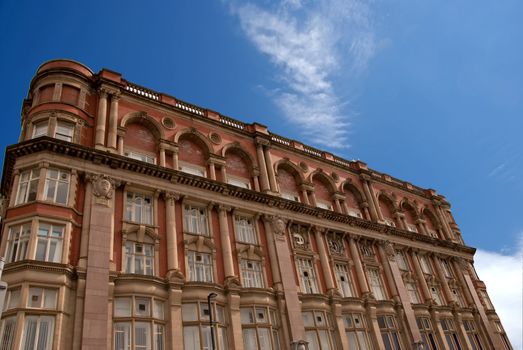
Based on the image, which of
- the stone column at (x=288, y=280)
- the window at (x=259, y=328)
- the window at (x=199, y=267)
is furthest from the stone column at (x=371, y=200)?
the window at (x=199, y=267)

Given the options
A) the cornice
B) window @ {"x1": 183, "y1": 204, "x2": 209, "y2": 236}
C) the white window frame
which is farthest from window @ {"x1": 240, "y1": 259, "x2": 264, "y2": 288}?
the white window frame

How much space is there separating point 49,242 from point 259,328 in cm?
1383

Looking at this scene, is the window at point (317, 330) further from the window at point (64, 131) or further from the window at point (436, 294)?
the window at point (64, 131)

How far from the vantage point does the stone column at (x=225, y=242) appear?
28.0 metres

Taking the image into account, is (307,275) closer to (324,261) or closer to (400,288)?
(324,261)

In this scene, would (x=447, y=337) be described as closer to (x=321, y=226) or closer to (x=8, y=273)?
(x=321, y=226)

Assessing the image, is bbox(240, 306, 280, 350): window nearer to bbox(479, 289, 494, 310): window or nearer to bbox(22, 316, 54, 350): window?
bbox(22, 316, 54, 350): window

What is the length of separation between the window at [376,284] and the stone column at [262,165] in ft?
41.1

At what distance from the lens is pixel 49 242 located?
2252 centimetres

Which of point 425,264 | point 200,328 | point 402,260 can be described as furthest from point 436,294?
point 200,328

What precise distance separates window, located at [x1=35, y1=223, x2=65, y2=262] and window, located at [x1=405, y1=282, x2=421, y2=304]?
31.1m

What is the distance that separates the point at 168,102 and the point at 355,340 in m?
23.9

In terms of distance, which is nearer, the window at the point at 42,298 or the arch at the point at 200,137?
the window at the point at 42,298

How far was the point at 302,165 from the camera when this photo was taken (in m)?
40.7
